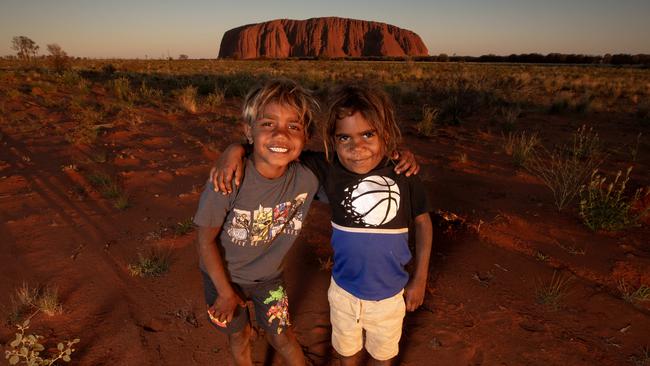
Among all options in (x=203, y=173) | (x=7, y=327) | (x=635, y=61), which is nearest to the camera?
(x=7, y=327)

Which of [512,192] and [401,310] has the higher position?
[401,310]

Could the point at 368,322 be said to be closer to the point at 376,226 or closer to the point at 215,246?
the point at 376,226

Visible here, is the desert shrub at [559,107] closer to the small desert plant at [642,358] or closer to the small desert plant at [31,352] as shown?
the small desert plant at [642,358]

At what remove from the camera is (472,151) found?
6.14m

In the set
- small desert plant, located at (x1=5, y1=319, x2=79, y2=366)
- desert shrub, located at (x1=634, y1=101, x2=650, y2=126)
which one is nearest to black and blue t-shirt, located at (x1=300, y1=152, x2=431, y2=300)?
small desert plant, located at (x1=5, y1=319, x2=79, y2=366)

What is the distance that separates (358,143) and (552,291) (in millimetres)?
1881

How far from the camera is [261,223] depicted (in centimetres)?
164

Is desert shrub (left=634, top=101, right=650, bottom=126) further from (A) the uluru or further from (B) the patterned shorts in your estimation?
(A) the uluru

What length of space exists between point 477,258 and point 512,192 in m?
1.71

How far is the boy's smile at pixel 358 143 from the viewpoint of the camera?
1.63 metres

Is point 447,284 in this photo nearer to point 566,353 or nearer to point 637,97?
point 566,353

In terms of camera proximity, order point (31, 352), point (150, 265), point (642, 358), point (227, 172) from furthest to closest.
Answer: point (150, 265)
point (642, 358)
point (31, 352)
point (227, 172)

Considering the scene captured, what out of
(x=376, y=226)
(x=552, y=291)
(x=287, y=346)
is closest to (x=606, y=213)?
(x=552, y=291)

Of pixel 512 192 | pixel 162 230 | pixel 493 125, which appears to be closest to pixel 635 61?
pixel 493 125
